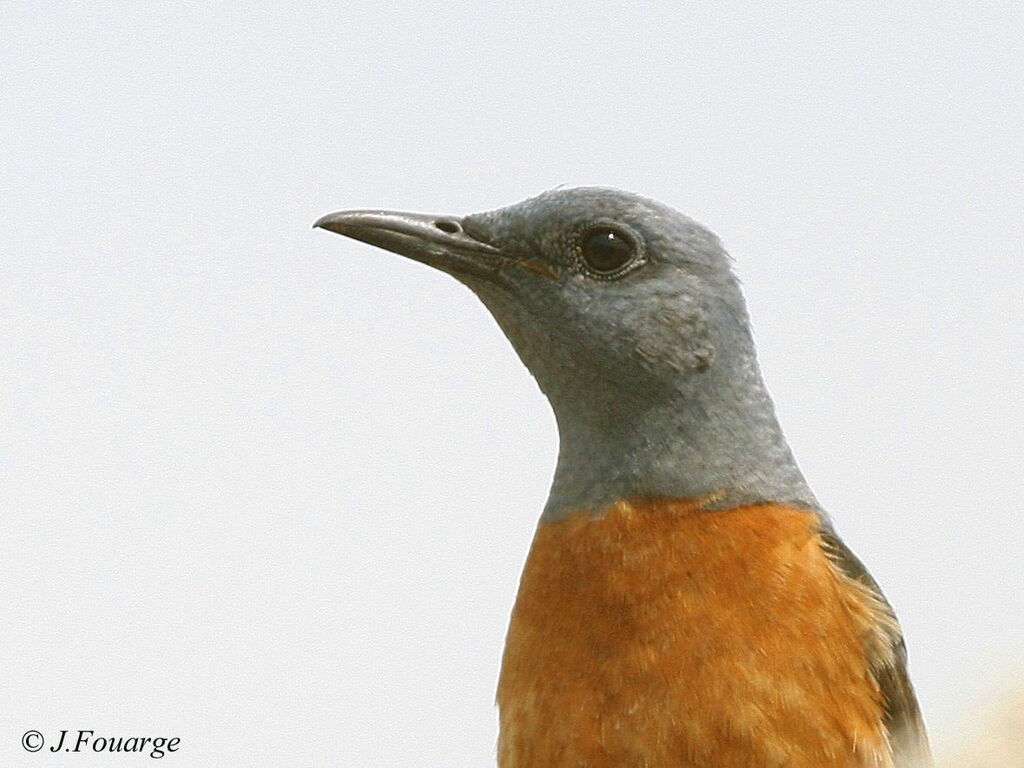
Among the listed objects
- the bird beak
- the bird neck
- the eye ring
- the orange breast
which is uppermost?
the eye ring

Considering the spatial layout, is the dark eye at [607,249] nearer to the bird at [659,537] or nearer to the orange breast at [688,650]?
the bird at [659,537]

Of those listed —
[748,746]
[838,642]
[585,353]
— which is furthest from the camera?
[585,353]

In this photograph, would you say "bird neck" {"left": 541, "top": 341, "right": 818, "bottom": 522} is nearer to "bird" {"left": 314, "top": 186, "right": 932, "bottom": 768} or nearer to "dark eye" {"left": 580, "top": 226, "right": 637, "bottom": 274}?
"bird" {"left": 314, "top": 186, "right": 932, "bottom": 768}

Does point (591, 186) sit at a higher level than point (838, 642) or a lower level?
higher

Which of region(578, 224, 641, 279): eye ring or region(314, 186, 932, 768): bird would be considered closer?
region(314, 186, 932, 768): bird

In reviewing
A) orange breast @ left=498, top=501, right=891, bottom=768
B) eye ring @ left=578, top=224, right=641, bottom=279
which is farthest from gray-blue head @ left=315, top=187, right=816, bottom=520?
orange breast @ left=498, top=501, right=891, bottom=768

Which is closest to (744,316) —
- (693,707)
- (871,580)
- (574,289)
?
(574,289)

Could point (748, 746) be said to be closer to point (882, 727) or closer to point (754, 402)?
point (882, 727)
